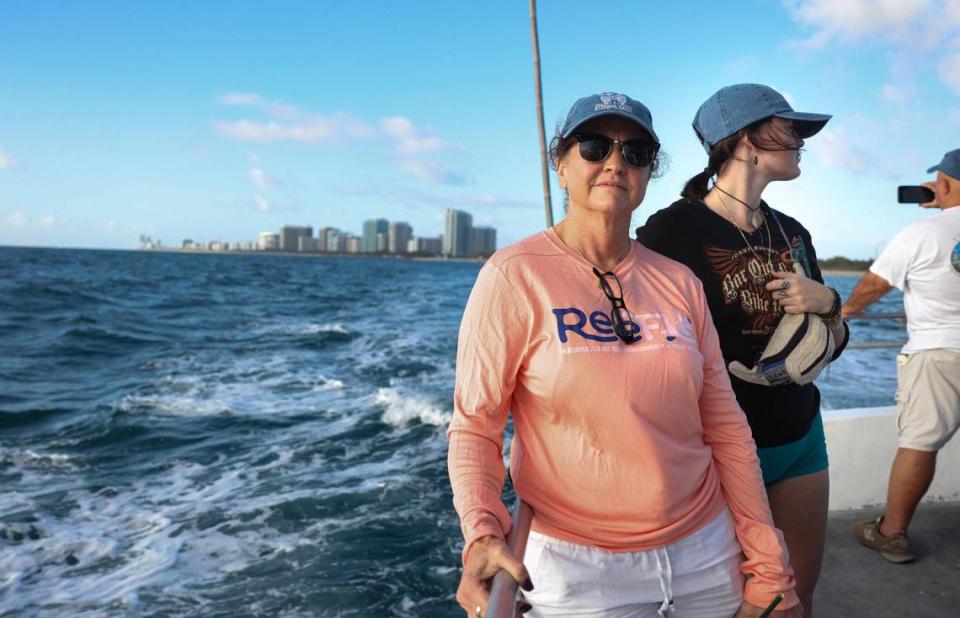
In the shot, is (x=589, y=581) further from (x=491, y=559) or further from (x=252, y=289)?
(x=252, y=289)

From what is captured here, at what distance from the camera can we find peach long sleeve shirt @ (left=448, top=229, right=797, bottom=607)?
132 cm

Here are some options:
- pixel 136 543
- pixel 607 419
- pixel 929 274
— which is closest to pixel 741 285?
pixel 607 419

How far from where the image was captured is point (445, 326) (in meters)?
18.7

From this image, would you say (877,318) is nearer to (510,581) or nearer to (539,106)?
(539,106)

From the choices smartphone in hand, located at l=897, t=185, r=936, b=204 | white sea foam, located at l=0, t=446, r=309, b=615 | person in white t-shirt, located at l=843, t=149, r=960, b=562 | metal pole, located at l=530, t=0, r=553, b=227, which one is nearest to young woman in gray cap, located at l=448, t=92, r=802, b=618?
metal pole, located at l=530, t=0, r=553, b=227

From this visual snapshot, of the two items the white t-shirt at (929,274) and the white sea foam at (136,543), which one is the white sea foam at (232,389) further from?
the white t-shirt at (929,274)

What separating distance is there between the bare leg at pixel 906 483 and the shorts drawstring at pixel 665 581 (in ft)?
7.27

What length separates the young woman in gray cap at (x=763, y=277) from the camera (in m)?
1.84

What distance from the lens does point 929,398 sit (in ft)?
9.70

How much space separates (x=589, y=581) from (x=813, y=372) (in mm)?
877

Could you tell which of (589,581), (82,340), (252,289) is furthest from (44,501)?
(252,289)

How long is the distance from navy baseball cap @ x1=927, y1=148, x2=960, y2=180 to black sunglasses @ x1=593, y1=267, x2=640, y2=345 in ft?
7.42

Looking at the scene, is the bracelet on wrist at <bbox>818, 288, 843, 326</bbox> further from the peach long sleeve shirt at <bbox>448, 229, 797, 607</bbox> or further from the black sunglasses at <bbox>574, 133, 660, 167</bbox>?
the black sunglasses at <bbox>574, 133, 660, 167</bbox>

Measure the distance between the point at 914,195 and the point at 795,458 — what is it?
1834mm
